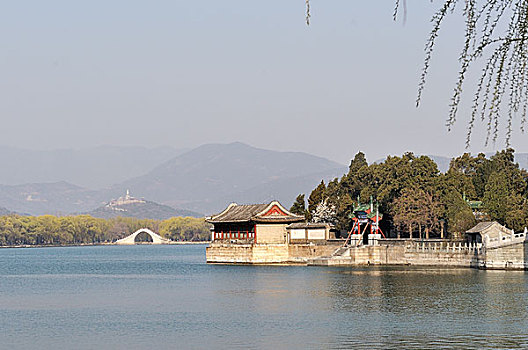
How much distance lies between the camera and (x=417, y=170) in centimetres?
7594

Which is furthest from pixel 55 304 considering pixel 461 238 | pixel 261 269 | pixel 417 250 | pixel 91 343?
pixel 461 238

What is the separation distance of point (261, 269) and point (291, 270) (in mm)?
2892

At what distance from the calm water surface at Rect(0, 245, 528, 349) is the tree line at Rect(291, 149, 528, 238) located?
8.72 m

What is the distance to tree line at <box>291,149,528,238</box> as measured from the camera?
71.1m

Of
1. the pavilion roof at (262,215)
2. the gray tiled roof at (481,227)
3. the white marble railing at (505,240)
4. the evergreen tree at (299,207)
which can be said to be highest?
the evergreen tree at (299,207)

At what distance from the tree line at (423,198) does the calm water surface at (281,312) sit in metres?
8.72

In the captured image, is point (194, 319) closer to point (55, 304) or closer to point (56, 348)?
point (56, 348)

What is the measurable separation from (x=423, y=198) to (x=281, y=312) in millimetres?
35009

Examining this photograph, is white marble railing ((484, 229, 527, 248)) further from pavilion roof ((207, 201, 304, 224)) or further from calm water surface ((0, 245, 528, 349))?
pavilion roof ((207, 201, 304, 224))

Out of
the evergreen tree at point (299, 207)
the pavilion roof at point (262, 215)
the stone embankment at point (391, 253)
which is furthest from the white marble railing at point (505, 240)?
the evergreen tree at point (299, 207)

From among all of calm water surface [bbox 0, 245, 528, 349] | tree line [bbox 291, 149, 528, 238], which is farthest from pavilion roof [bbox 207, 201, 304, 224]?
calm water surface [bbox 0, 245, 528, 349]

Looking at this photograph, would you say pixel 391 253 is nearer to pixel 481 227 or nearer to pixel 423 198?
pixel 423 198

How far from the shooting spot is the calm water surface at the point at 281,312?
31609 mm

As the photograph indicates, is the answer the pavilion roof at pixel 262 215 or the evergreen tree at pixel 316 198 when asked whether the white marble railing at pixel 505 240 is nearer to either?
the pavilion roof at pixel 262 215
